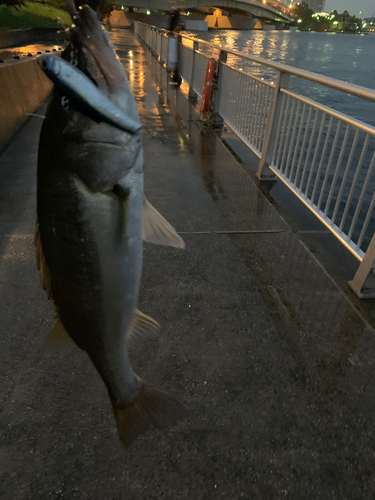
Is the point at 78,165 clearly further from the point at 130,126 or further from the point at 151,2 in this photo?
the point at 151,2

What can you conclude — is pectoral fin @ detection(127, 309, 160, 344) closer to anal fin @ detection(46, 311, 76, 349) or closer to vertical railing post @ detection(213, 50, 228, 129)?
anal fin @ detection(46, 311, 76, 349)

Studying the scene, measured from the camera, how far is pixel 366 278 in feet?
10.7

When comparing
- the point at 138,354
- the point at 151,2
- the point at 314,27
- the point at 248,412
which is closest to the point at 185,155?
the point at 138,354

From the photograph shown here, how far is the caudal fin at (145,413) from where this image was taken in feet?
5.38

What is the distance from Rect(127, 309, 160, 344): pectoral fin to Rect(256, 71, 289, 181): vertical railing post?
4670mm

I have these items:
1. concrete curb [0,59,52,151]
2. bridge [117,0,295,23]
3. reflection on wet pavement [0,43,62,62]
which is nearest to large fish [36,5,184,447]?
concrete curb [0,59,52,151]

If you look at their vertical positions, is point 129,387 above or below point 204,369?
above

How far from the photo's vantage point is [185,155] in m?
6.74

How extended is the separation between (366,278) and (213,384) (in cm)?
178

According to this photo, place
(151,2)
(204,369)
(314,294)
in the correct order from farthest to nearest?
1. (151,2)
2. (314,294)
3. (204,369)

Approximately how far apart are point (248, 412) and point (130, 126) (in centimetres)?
197

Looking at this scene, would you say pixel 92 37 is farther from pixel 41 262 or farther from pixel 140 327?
pixel 140 327

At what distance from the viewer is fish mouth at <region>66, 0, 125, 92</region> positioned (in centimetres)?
100

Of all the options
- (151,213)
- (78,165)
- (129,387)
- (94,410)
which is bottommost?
(94,410)
